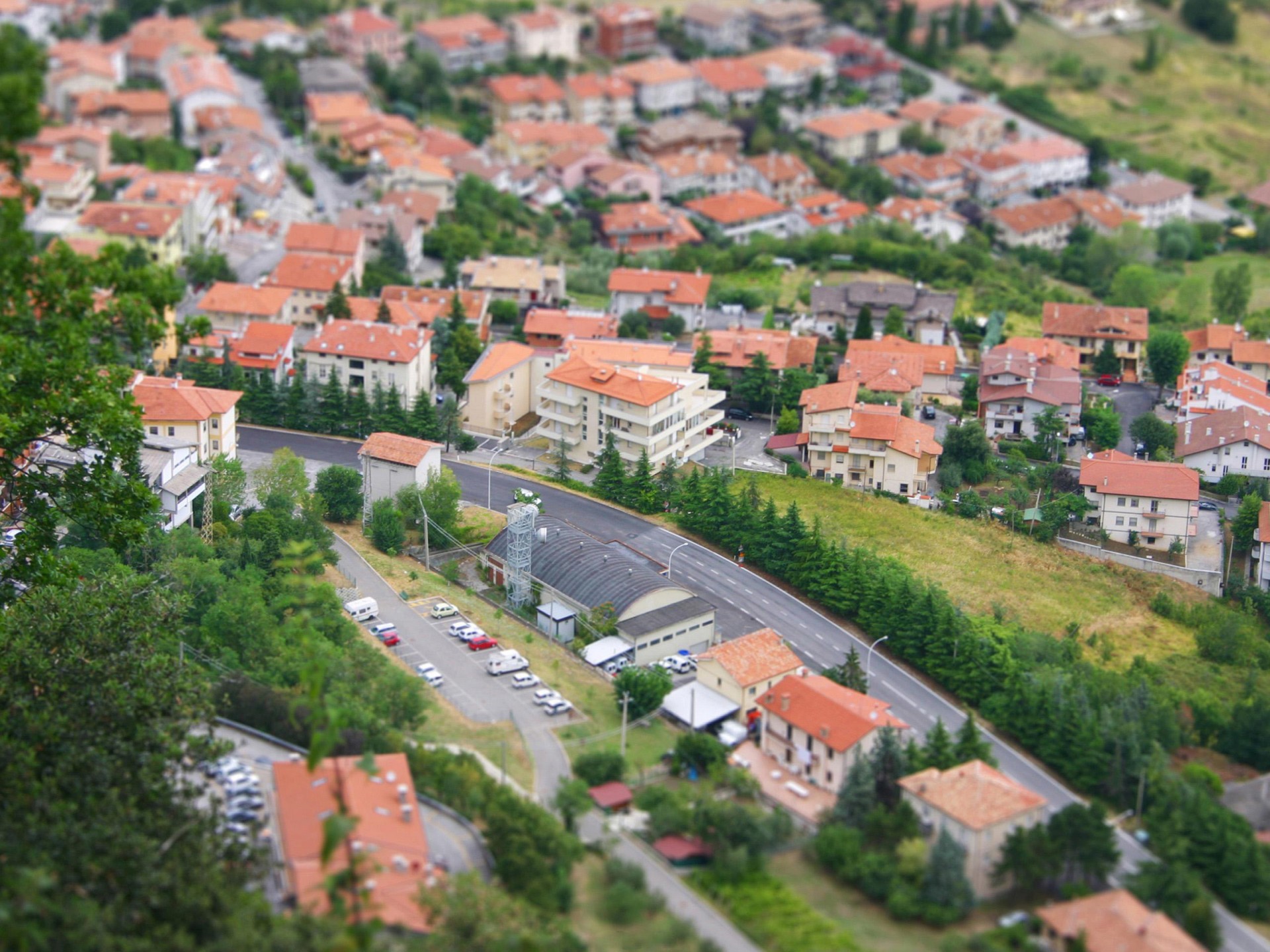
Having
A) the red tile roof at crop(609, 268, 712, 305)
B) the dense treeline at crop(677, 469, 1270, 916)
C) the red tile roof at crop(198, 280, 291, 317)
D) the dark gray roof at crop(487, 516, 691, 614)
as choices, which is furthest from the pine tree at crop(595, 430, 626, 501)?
the red tile roof at crop(198, 280, 291, 317)

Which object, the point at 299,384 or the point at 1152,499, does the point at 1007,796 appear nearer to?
the point at 1152,499

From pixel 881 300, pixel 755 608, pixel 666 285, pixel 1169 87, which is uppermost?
pixel 1169 87

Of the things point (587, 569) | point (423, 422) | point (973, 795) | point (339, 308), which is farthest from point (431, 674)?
point (339, 308)

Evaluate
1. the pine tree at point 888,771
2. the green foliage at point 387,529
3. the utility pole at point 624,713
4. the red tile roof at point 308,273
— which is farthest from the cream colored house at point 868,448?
the red tile roof at point 308,273

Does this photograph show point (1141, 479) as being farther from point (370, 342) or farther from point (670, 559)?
point (370, 342)

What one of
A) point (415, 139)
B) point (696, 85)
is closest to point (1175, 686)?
point (415, 139)

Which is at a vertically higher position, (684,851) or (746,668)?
(746,668)

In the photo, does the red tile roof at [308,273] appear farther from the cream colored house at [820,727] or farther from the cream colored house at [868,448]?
the cream colored house at [820,727]
